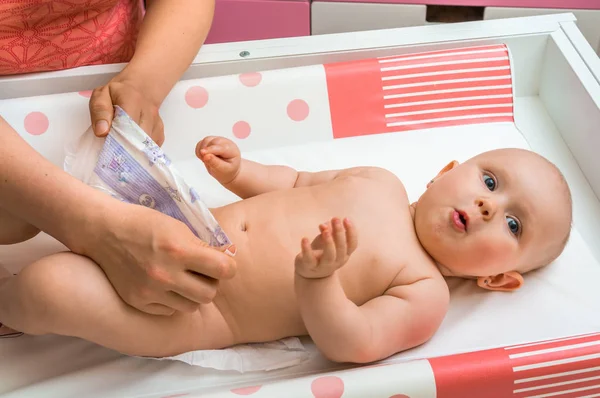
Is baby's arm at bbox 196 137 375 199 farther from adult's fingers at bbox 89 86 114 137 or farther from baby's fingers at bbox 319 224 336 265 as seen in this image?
baby's fingers at bbox 319 224 336 265

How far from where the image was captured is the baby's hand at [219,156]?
3.18 ft

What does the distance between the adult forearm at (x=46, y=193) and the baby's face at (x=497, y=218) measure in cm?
47

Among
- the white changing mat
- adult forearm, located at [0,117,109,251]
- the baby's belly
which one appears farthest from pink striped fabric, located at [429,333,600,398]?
adult forearm, located at [0,117,109,251]

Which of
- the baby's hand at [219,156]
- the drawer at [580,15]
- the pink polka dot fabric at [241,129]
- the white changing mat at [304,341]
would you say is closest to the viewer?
the white changing mat at [304,341]

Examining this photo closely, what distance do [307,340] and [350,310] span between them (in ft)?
0.46

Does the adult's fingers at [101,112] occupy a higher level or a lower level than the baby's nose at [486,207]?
higher

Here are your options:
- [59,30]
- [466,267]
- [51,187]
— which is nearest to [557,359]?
[466,267]

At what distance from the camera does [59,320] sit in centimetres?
79

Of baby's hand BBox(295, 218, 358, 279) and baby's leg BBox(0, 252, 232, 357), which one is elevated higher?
baby's hand BBox(295, 218, 358, 279)

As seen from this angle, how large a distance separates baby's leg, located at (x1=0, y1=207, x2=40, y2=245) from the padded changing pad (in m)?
0.06

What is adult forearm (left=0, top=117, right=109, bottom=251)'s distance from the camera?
30.8 inches

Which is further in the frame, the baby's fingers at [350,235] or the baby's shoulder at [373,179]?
the baby's shoulder at [373,179]

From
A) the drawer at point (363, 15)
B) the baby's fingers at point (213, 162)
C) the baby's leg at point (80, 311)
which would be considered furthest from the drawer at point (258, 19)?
the baby's leg at point (80, 311)

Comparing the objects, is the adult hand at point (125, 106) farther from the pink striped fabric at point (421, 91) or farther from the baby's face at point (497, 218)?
the baby's face at point (497, 218)
